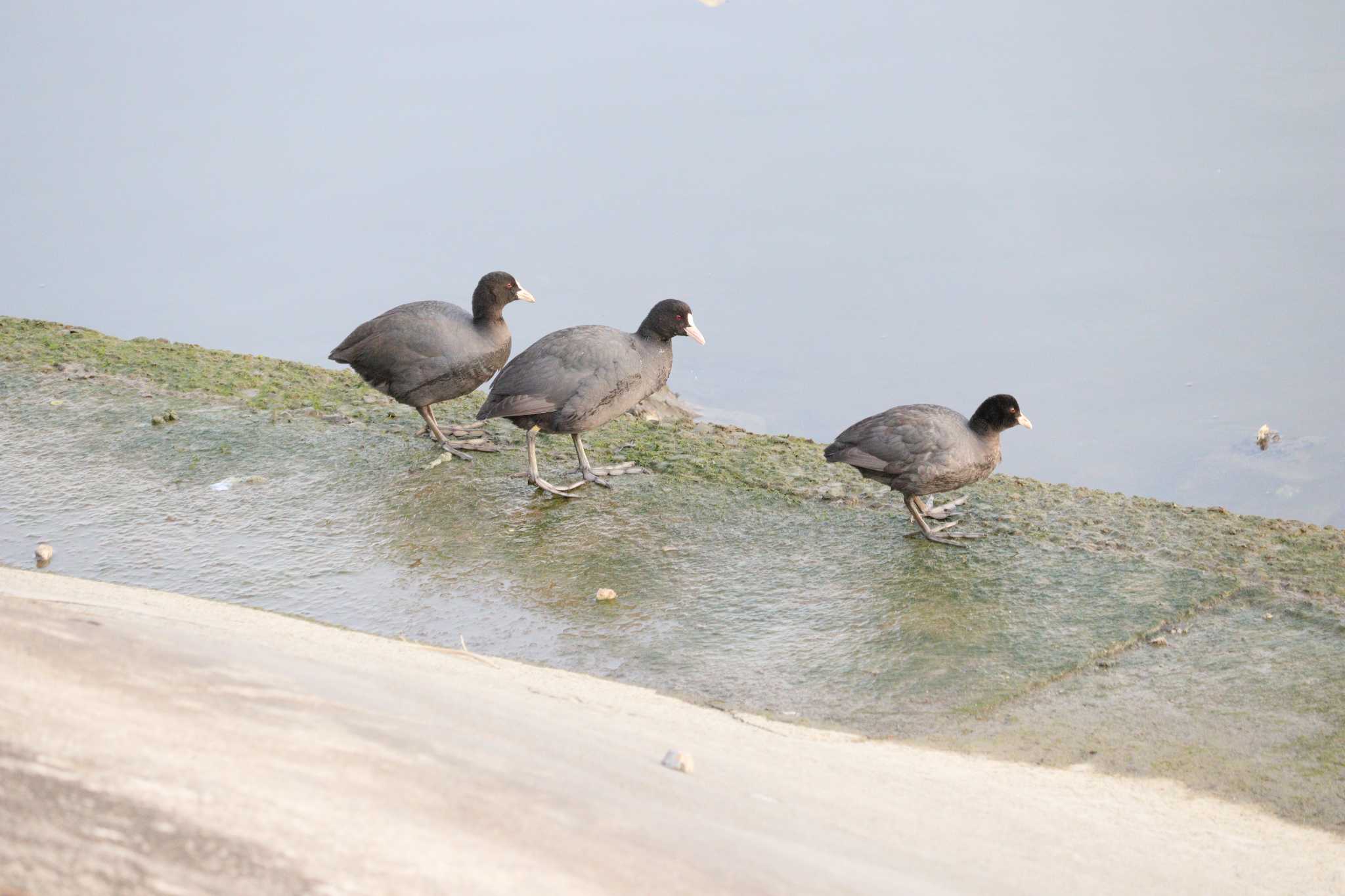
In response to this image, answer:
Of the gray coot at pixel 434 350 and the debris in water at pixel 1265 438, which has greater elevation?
the debris in water at pixel 1265 438

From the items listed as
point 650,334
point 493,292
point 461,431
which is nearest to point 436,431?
point 461,431

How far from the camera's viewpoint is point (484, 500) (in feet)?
17.4

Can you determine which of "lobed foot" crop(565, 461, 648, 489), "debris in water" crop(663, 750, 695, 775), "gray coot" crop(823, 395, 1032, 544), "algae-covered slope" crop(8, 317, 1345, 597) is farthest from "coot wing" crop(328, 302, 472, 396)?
"debris in water" crop(663, 750, 695, 775)

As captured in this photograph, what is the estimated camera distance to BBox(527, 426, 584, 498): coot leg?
5.36 meters

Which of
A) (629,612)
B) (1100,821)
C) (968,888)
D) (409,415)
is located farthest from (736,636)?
(409,415)

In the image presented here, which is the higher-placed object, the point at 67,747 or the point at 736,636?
the point at 736,636

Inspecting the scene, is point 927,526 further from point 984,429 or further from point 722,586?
point 722,586

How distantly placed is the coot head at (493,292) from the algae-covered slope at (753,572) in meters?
0.68

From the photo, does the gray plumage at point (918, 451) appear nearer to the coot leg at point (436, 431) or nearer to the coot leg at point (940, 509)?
the coot leg at point (940, 509)

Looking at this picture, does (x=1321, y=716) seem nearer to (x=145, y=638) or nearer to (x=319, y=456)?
(x=145, y=638)

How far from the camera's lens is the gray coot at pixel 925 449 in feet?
16.2

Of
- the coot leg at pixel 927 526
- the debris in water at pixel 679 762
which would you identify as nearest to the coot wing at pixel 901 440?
the coot leg at pixel 927 526

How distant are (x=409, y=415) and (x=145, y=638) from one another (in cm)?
368

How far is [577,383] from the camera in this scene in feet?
17.9
